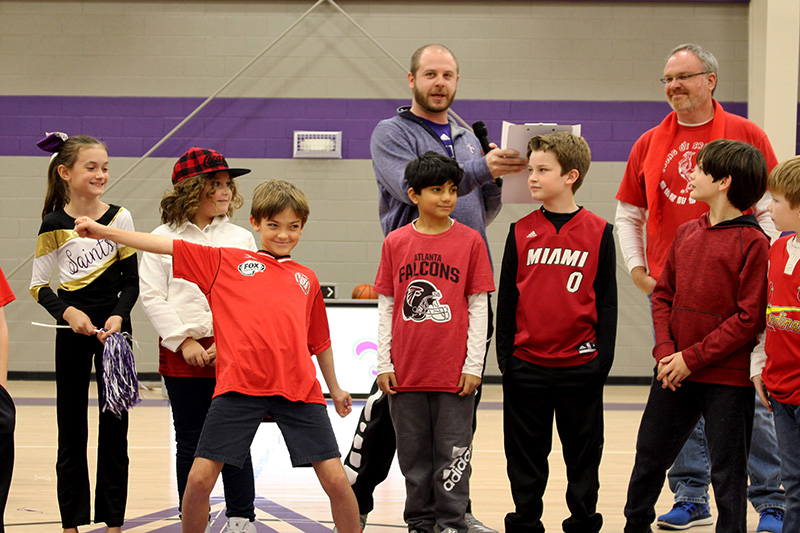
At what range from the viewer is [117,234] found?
7.27 ft

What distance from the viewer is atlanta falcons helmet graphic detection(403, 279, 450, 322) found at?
8.10ft

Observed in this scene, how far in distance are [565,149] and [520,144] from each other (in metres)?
0.16

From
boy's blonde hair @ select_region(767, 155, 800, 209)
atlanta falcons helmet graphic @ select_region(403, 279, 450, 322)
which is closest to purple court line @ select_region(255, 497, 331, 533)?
atlanta falcons helmet graphic @ select_region(403, 279, 450, 322)

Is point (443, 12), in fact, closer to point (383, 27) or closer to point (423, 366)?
point (383, 27)

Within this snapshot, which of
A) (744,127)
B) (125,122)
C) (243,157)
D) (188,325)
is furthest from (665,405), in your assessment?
(125,122)

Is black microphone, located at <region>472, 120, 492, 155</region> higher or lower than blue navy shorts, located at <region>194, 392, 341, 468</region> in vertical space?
higher

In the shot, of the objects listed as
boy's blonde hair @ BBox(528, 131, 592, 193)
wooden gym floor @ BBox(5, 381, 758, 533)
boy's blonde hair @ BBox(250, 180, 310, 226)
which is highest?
boy's blonde hair @ BBox(528, 131, 592, 193)

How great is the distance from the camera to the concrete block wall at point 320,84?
697cm

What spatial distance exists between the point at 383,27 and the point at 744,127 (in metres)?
4.71

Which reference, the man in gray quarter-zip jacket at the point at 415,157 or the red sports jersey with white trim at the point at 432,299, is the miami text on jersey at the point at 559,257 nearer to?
the red sports jersey with white trim at the point at 432,299

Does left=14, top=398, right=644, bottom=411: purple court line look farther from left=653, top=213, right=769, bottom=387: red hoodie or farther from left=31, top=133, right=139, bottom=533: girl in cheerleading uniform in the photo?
left=653, top=213, right=769, bottom=387: red hoodie

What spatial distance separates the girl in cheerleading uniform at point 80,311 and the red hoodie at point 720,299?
1.89m

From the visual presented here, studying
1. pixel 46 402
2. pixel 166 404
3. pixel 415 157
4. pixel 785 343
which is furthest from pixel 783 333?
pixel 46 402

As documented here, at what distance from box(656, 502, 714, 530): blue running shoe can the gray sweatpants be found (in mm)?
949
